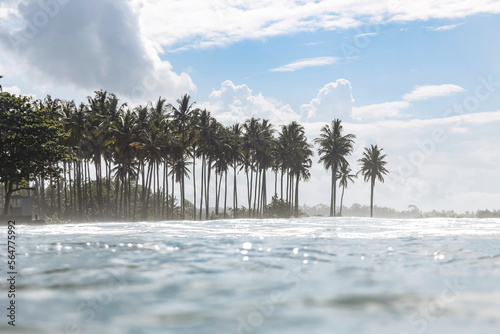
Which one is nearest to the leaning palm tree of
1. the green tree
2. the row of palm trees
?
the row of palm trees

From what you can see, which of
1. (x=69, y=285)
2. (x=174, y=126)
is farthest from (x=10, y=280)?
(x=174, y=126)

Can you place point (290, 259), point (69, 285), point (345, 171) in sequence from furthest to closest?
1. point (345, 171)
2. point (290, 259)
3. point (69, 285)

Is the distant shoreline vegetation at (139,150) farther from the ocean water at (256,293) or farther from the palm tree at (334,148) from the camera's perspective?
the ocean water at (256,293)

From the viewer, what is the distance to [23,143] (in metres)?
44.2

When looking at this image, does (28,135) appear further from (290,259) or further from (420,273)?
(420,273)

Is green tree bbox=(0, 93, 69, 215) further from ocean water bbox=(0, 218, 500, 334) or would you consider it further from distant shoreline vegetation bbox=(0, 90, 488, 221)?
ocean water bbox=(0, 218, 500, 334)

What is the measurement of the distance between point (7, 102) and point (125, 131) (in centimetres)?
1638

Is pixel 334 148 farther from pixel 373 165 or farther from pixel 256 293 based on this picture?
pixel 256 293

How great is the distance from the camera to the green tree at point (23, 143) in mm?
43438

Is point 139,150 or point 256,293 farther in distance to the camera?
point 139,150

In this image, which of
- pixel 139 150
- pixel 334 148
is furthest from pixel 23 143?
pixel 334 148

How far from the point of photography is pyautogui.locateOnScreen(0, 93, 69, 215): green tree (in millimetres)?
43438

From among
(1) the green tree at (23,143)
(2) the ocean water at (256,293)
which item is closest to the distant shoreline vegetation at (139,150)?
(1) the green tree at (23,143)

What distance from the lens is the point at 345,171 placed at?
3883 inches
